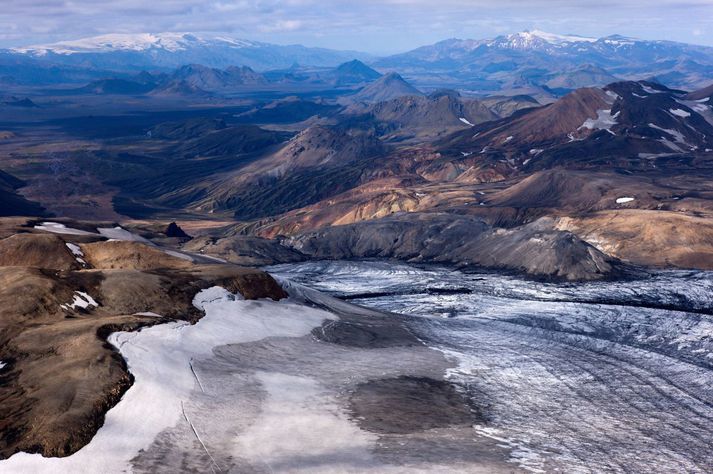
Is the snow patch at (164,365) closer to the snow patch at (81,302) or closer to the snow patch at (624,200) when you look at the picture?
the snow patch at (81,302)

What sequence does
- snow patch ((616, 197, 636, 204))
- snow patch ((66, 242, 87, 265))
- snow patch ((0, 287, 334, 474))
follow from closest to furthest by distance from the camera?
1. snow patch ((0, 287, 334, 474))
2. snow patch ((66, 242, 87, 265))
3. snow patch ((616, 197, 636, 204))

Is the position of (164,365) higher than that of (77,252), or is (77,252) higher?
(164,365)

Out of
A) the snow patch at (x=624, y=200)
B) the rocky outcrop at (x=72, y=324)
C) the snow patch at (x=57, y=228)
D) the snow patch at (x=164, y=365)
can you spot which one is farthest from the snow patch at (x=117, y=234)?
the snow patch at (x=624, y=200)

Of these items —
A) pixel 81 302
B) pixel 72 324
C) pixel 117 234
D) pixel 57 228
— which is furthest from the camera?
pixel 117 234

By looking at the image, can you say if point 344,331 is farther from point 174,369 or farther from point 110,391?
point 110,391

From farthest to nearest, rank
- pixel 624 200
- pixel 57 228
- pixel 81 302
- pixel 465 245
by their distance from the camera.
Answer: pixel 624 200 < pixel 465 245 < pixel 57 228 < pixel 81 302

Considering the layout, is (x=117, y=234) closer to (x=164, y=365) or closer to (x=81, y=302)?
(x=81, y=302)

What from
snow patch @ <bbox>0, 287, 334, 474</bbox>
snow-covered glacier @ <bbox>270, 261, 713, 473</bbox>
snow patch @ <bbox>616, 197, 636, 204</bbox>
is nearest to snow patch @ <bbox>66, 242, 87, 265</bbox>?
snow patch @ <bbox>0, 287, 334, 474</bbox>

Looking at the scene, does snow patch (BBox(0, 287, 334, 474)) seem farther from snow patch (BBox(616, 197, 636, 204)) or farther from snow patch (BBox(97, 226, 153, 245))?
snow patch (BBox(616, 197, 636, 204))

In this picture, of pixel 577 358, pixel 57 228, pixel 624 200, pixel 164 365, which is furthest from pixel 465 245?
pixel 164 365

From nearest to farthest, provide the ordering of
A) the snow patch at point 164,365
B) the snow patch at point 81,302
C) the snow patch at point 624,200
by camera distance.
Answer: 1. the snow patch at point 164,365
2. the snow patch at point 81,302
3. the snow patch at point 624,200

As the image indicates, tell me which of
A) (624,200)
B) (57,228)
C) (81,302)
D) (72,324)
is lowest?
(624,200)

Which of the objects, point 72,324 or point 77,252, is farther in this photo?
point 77,252
